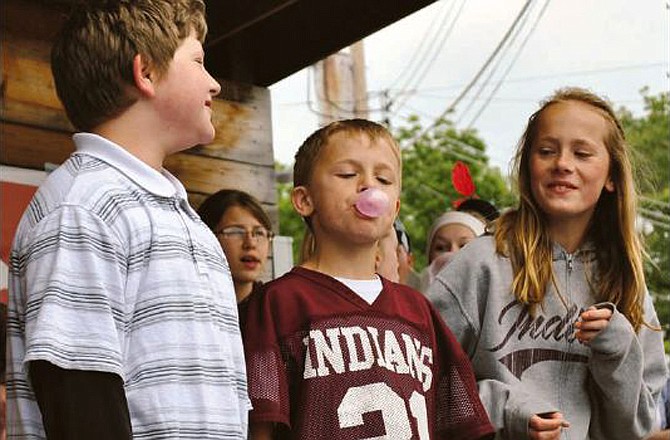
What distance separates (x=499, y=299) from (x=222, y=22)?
1900 mm

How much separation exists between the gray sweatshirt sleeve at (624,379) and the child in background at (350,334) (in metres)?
0.36

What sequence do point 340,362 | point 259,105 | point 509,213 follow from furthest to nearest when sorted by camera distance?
point 259,105 < point 509,213 < point 340,362

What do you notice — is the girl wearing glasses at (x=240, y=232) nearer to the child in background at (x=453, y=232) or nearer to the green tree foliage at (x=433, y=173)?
the child in background at (x=453, y=232)

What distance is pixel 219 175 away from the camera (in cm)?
479

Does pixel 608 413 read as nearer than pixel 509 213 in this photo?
Yes

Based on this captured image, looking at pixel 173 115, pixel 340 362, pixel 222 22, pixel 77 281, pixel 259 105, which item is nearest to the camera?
pixel 77 281

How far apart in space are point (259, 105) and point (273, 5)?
2.01 ft

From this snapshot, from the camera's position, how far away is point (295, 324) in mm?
2764

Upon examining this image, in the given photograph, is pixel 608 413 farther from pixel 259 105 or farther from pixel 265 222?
pixel 259 105

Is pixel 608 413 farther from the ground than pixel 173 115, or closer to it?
closer to it

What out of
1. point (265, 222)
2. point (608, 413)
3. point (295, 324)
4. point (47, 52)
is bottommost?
point (608, 413)

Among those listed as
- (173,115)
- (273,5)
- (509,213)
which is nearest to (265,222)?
(273,5)

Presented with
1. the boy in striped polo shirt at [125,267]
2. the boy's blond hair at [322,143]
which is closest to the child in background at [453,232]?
the boy's blond hair at [322,143]

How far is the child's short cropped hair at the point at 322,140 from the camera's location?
119 inches
